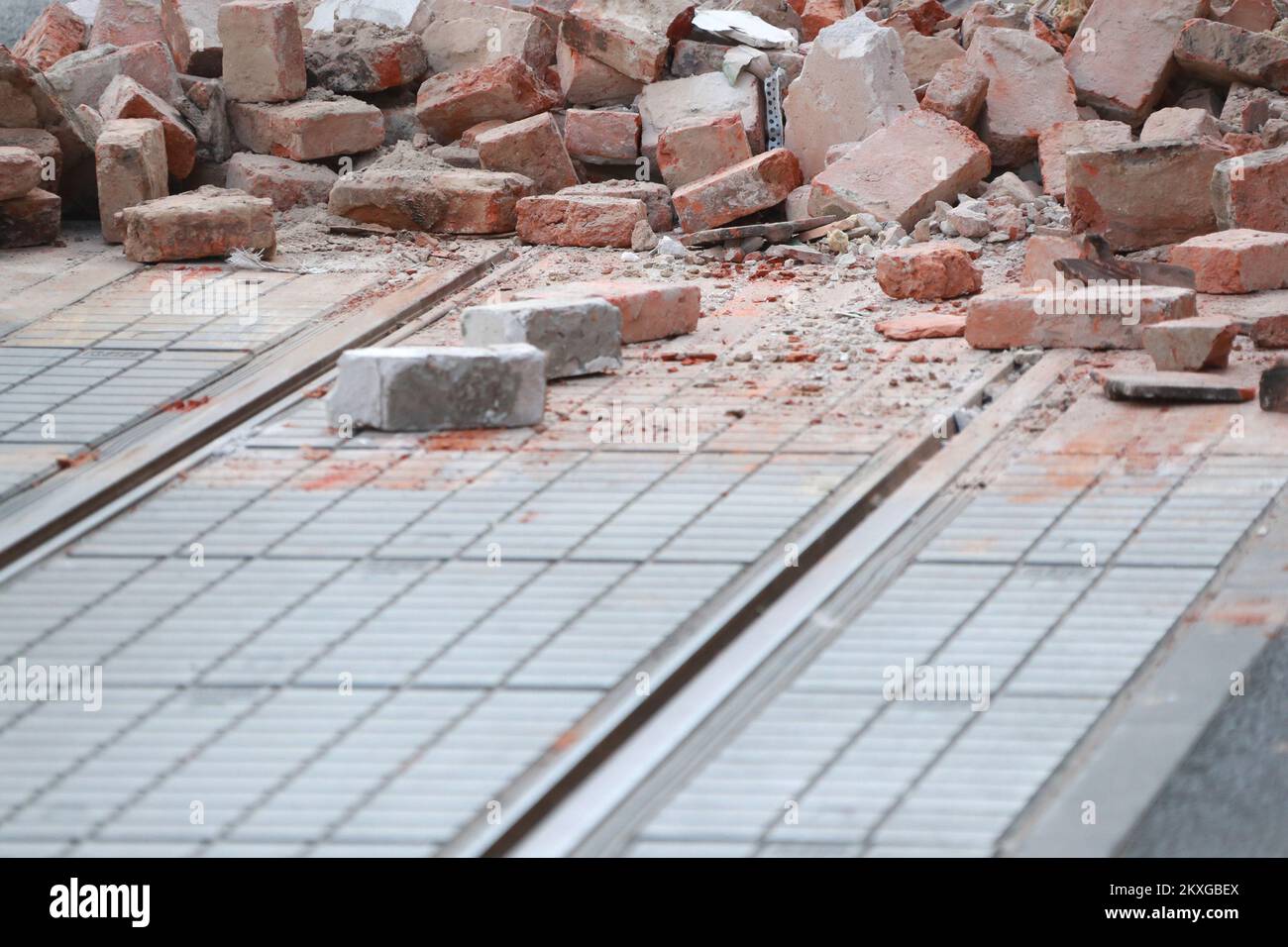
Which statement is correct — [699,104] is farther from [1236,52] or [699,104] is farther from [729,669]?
[729,669]

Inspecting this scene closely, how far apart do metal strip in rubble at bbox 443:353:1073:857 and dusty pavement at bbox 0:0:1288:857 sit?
0.02 m

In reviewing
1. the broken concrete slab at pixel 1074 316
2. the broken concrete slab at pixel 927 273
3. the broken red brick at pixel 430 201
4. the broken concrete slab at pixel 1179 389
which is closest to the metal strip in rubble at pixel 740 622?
the broken concrete slab at pixel 1074 316

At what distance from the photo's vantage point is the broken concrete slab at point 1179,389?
6.84 meters

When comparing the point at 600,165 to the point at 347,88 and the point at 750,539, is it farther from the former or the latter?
the point at 750,539

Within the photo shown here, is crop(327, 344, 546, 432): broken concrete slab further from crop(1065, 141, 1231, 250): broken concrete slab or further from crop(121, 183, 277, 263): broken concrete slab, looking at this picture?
crop(1065, 141, 1231, 250): broken concrete slab

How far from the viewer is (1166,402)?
692cm

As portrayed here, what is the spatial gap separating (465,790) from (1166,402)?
3900mm

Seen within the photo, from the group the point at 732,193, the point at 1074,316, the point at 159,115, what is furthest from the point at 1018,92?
the point at 159,115

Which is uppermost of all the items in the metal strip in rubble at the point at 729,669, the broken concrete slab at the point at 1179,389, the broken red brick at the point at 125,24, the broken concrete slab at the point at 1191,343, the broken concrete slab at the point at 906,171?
the broken red brick at the point at 125,24

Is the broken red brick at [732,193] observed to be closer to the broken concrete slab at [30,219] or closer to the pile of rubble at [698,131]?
the pile of rubble at [698,131]

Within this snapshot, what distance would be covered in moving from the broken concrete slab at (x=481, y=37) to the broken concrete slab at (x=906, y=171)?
2713 millimetres

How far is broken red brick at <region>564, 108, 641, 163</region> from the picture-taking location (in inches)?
448
